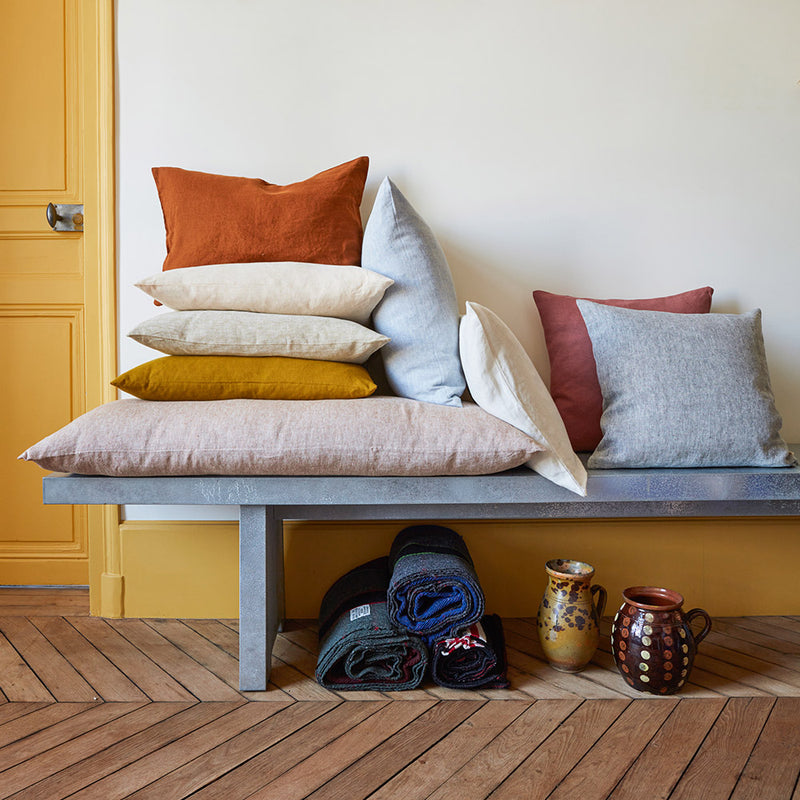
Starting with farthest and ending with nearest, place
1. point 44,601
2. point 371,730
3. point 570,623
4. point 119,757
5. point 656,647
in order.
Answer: point 44,601 → point 570,623 → point 656,647 → point 371,730 → point 119,757

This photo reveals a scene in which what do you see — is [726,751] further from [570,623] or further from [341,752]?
[341,752]

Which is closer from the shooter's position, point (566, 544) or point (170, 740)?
point (170, 740)

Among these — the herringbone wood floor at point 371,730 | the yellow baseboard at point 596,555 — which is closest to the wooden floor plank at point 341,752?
the herringbone wood floor at point 371,730

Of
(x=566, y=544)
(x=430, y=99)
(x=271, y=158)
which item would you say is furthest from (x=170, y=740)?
(x=430, y=99)

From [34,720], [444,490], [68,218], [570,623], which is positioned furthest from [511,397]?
[68,218]

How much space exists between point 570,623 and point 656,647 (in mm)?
Answer: 186

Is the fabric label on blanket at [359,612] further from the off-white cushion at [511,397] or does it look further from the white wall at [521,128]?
the white wall at [521,128]

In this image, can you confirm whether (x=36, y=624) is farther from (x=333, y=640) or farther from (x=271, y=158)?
(x=271, y=158)

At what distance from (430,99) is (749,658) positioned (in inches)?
65.1

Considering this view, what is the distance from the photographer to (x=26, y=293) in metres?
2.11

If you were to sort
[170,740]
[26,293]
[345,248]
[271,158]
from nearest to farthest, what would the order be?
[170,740] < [345,248] < [271,158] < [26,293]

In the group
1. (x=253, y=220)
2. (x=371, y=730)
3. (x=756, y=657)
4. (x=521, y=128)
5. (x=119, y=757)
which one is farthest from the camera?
(x=521, y=128)

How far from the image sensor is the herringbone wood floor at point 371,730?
3.76 feet

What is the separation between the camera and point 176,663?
1.60m
